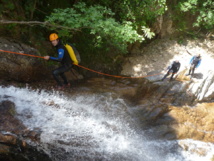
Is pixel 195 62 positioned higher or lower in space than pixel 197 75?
higher

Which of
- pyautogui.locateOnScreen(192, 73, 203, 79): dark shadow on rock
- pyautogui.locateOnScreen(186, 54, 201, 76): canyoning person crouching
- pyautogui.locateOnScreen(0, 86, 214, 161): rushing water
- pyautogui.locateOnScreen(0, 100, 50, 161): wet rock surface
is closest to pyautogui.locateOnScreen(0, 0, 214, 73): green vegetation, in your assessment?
pyautogui.locateOnScreen(0, 86, 214, 161): rushing water

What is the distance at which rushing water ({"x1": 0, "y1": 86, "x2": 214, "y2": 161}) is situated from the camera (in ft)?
14.2

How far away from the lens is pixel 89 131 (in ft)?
→ 16.6

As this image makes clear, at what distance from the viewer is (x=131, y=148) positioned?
5.12 meters

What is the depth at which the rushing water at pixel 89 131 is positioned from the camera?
433 centimetres

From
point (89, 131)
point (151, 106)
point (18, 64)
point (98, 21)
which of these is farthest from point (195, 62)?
point (18, 64)

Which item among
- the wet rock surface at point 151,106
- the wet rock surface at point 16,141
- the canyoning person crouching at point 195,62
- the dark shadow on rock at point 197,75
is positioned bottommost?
the wet rock surface at point 16,141

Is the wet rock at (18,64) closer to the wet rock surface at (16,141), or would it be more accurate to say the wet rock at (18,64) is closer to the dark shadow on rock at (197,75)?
the wet rock surface at (16,141)

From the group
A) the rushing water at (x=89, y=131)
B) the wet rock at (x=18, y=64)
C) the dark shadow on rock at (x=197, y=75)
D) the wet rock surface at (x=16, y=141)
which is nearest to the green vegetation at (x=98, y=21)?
the wet rock at (x=18, y=64)

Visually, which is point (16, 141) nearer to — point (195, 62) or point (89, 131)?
point (89, 131)

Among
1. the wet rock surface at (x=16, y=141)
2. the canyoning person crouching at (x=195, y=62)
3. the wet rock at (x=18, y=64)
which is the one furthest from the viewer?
the canyoning person crouching at (x=195, y=62)

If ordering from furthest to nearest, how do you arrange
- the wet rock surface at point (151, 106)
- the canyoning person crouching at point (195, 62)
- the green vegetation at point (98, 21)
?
the canyoning person crouching at point (195, 62)
the green vegetation at point (98, 21)
the wet rock surface at point (151, 106)

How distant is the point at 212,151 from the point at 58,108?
526cm

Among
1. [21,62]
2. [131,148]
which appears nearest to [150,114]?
[131,148]
